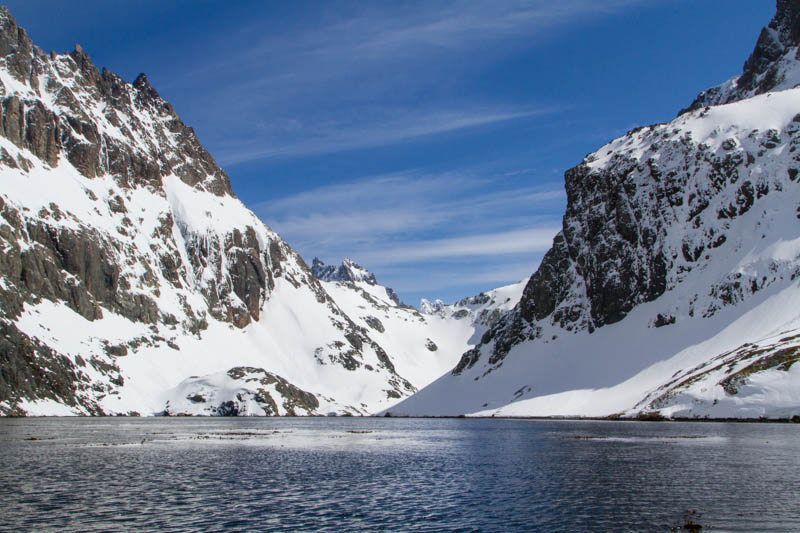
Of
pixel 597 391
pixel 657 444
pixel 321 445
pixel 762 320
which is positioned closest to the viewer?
pixel 657 444

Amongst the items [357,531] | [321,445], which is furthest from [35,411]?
[357,531]

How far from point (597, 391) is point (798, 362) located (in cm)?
7549

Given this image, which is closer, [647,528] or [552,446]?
[647,528]

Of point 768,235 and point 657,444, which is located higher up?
point 768,235

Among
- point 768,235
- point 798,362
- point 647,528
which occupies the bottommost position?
point 647,528

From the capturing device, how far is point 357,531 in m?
35.7

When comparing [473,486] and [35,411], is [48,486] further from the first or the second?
[35,411]

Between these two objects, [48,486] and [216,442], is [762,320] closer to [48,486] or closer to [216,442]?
[216,442]

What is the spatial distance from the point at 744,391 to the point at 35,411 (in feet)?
620

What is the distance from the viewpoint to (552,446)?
86.6 meters

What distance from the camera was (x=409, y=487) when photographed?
5234 cm

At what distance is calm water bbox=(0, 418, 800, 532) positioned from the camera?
3766cm

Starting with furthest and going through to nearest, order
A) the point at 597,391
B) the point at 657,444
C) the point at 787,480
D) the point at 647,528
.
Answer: the point at 597,391 → the point at 657,444 → the point at 787,480 → the point at 647,528

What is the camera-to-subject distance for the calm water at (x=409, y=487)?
37.7 meters
